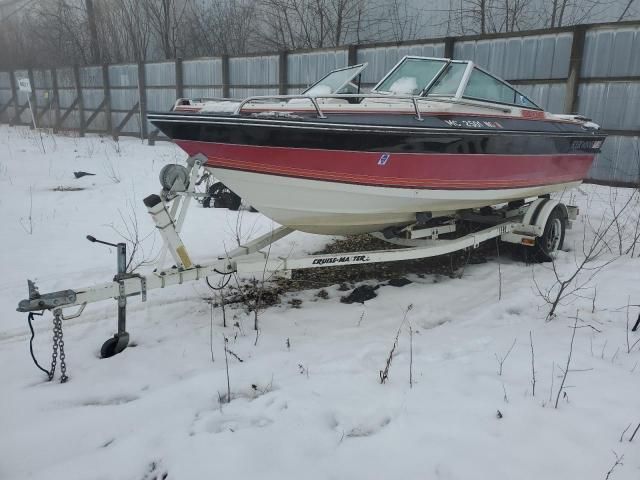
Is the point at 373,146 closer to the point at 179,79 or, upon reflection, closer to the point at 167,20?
the point at 179,79

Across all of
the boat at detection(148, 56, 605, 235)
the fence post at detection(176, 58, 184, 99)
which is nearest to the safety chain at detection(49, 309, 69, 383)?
the boat at detection(148, 56, 605, 235)

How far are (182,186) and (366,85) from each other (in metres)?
8.11

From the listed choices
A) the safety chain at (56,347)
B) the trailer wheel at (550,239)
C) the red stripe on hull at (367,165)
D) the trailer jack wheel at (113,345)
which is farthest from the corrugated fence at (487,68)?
the safety chain at (56,347)

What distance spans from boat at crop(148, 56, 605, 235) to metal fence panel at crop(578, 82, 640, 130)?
164 inches

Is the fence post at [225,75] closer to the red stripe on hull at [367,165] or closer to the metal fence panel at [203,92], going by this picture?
the metal fence panel at [203,92]

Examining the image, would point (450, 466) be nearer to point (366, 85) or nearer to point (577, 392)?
point (577, 392)

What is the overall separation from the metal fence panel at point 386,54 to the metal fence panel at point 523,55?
0.47m

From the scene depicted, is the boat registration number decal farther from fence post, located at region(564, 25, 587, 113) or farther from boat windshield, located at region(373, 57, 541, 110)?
fence post, located at region(564, 25, 587, 113)

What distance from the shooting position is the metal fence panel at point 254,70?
11.6 metres

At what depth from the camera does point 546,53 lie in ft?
26.0

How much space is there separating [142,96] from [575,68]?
12.1 metres

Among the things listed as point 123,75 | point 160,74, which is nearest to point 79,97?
point 123,75

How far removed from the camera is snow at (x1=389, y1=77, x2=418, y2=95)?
4185 mm

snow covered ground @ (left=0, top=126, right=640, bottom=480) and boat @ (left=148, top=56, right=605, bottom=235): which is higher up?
boat @ (left=148, top=56, right=605, bottom=235)
